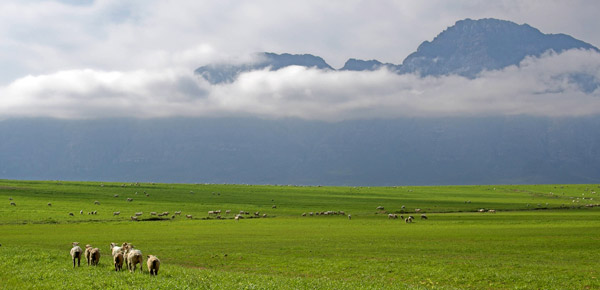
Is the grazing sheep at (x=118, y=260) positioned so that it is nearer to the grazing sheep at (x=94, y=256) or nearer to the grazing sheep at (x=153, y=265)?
the grazing sheep at (x=94, y=256)

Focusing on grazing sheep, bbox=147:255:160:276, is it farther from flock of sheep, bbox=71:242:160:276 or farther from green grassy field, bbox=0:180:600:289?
green grassy field, bbox=0:180:600:289

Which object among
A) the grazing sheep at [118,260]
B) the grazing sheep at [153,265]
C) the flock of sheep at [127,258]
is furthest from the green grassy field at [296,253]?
the grazing sheep at [118,260]

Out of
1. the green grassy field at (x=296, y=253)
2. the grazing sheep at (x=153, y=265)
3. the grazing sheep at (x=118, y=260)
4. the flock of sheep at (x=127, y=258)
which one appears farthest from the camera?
the grazing sheep at (x=118, y=260)

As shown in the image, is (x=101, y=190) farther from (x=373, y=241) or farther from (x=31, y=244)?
(x=373, y=241)

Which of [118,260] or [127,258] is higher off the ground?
[127,258]

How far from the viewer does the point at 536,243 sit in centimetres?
4622

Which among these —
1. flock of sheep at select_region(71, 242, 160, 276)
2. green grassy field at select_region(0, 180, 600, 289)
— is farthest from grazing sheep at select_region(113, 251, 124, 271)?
green grassy field at select_region(0, 180, 600, 289)

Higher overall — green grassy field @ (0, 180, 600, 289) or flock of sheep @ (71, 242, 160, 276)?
flock of sheep @ (71, 242, 160, 276)

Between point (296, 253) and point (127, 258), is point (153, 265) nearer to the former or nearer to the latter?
point (127, 258)

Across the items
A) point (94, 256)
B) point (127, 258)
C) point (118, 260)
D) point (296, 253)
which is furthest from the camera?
point (296, 253)

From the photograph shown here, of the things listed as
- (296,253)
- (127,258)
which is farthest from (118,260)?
(296,253)

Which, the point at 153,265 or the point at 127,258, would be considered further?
the point at 127,258

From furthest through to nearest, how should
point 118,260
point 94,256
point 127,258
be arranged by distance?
point 94,256 < point 127,258 < point 118,260

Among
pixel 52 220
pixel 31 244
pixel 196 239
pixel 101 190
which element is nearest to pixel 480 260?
pixel 196 239
